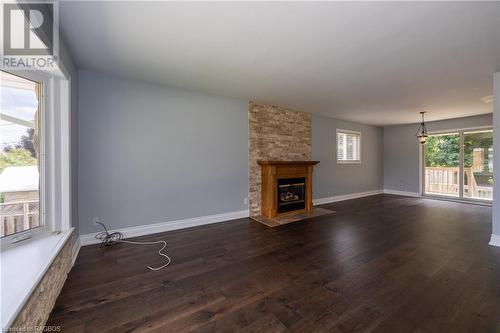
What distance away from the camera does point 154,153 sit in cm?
350

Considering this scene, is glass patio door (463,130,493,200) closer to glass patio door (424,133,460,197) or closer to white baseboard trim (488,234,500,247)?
glass patio door (424,133,460,197)

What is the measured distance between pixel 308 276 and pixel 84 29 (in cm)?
350

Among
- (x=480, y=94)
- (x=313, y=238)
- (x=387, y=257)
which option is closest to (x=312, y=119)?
(x=480, y=94)

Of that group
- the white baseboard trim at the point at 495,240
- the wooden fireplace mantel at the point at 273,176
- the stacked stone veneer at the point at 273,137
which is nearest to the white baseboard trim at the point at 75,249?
the stacked stone veneer at the point at 273,137

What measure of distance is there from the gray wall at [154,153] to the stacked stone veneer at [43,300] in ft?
3.88

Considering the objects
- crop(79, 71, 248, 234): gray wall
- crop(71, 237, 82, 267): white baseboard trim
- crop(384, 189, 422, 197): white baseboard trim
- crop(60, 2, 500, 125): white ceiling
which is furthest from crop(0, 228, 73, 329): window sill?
crop(384, 189, 422, 197): white baseboard trim

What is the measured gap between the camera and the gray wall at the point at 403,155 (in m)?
7.04

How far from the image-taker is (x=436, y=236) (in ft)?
11.0

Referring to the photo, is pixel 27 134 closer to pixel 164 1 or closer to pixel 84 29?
pixel 84 29

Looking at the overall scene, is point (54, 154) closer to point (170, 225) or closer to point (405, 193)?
point (170, 225)

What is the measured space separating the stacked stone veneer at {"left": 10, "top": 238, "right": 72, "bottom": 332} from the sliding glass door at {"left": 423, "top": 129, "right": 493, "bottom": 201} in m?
9.27

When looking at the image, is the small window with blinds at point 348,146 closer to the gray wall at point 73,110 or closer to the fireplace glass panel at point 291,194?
the fireplace glass panel at point 291,194

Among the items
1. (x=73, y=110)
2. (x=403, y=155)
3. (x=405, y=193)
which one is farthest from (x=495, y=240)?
(x=73, y=110)

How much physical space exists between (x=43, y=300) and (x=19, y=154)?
4.46 feet
